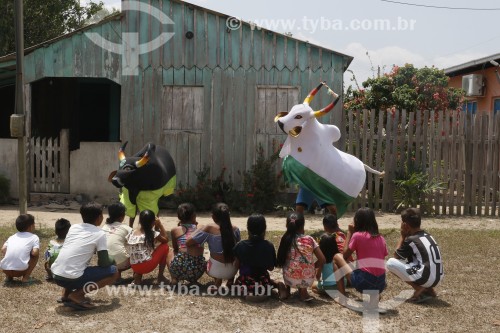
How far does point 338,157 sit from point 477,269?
2.25m

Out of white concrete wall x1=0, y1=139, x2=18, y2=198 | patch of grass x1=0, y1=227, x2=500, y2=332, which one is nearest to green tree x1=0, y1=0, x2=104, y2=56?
white concrete wall x1=0, y1=139, x2=18, y2=198

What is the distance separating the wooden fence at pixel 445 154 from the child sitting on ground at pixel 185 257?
230 inches

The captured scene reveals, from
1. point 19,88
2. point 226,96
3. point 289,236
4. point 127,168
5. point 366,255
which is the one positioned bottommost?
point 366,255

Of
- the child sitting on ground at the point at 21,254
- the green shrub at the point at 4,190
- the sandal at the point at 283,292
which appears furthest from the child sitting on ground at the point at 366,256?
the green shrub at the point at 4,190

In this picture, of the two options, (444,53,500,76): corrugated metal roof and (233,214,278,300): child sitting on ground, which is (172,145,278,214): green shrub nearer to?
(233,214,278,300): child sitting on ground

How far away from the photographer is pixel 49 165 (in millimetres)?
12477

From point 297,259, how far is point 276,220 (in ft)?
16.3

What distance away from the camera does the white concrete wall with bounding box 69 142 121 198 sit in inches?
498

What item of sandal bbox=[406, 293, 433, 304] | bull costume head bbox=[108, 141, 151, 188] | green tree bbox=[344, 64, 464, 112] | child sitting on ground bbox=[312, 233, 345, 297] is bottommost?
sandal bbox=[406, 293, 433, 304]

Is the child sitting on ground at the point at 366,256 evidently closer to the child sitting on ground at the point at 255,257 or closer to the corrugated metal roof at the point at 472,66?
the child sitting on ground at the point at 255,257

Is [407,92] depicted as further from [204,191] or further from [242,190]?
[204,191]

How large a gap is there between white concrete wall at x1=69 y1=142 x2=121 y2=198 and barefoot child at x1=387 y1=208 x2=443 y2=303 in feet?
26.4

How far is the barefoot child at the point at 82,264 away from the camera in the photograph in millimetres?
5422

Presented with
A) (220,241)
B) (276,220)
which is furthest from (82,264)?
(276,220)
